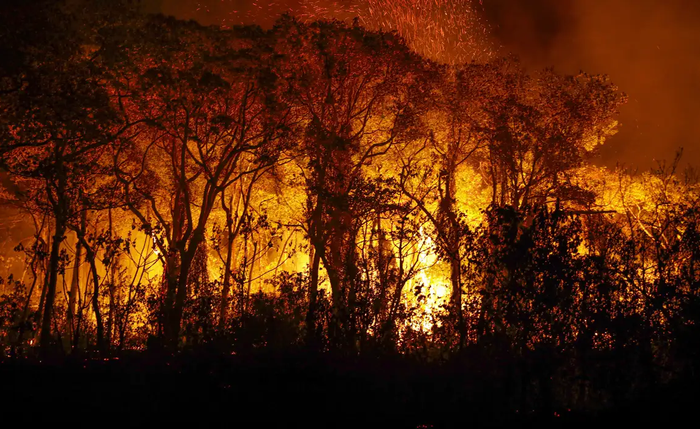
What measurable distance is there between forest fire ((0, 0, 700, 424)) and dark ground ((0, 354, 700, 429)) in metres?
0.13

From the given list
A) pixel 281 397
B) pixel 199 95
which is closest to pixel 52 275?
pixel 199 95

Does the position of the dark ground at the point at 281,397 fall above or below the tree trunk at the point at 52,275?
below

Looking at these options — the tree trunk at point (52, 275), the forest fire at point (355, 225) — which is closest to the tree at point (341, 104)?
the forest fire at point (355, 225)

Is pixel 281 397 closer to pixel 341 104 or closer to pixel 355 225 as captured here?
pixel 355 225

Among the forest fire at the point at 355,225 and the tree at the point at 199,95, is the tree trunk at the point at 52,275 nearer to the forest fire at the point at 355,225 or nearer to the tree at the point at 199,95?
the forest fire at the point at 355,225

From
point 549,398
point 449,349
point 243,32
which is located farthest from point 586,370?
point 243,32

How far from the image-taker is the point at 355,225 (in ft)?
46.6

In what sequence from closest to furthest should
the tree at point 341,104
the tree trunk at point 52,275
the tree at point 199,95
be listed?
1. the tree trunk at point 52,275
2. the tree at point 199,95
3. the tree at point 341,104

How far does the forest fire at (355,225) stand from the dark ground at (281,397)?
13cm

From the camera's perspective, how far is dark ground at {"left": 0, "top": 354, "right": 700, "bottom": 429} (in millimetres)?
7512

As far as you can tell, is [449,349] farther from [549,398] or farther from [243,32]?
[243,32]

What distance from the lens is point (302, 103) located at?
20.3 meters

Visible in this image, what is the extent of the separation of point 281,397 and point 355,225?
651 cm

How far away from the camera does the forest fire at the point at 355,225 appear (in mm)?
8445
